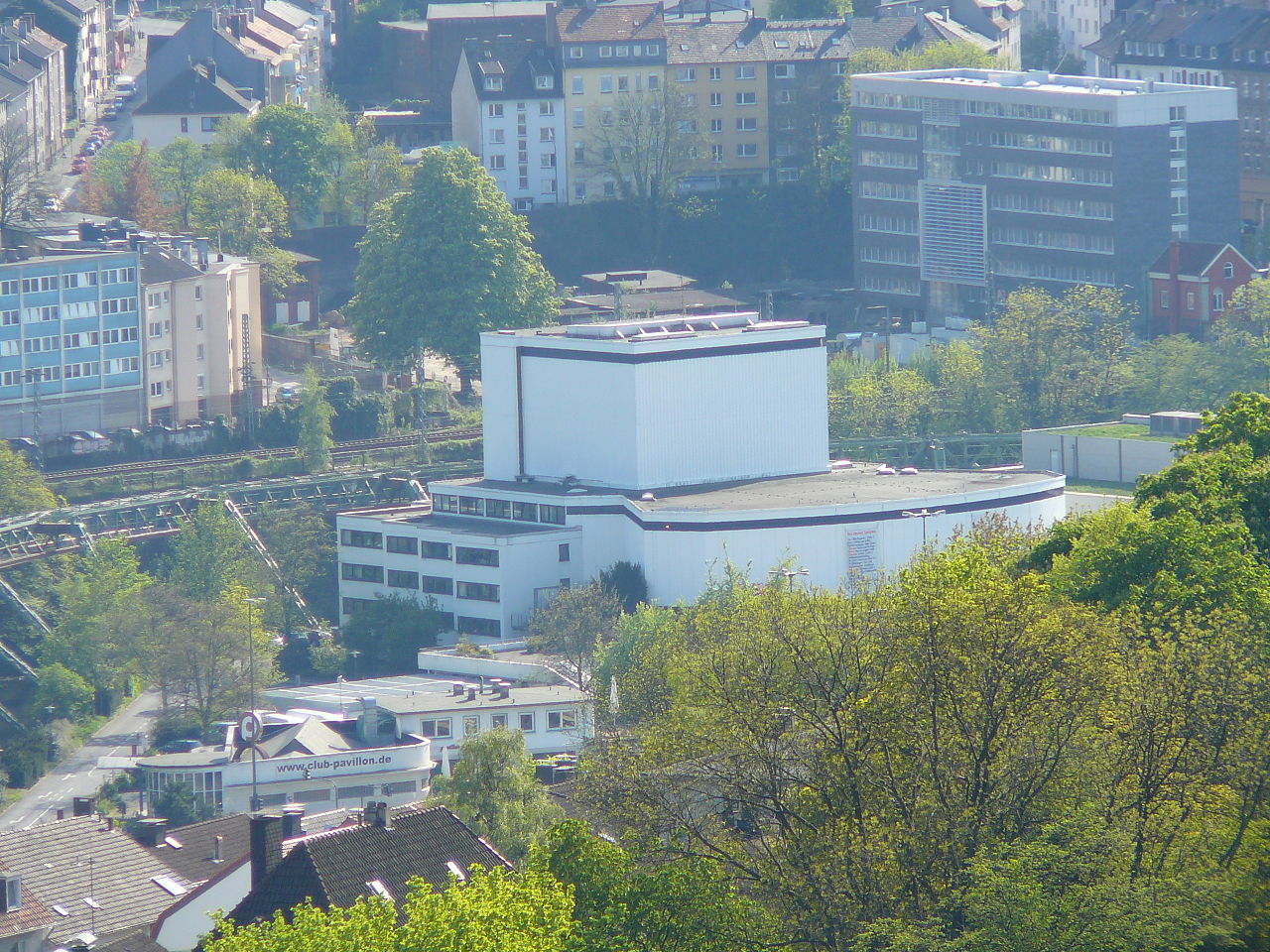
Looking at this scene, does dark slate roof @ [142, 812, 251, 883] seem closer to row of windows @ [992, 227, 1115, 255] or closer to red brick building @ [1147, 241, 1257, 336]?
red brick building @ [1147, 241, 1257, 336]

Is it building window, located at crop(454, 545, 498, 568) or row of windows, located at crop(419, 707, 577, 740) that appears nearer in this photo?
row of windows, located at crop(419, 707, 577, 740)

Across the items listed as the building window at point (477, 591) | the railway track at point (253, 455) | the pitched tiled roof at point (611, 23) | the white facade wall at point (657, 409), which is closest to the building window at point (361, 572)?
the building window at point (477, 591)

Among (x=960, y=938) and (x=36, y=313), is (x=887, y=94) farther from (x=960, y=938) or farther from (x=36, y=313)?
(x=960, y=938)

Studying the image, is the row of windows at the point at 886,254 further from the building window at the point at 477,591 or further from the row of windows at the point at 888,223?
the building window at the point at 477,591

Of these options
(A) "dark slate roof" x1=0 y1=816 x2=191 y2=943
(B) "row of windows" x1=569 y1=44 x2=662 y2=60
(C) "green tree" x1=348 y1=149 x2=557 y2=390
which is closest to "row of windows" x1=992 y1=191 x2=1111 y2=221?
(B) "row of windows" x1=569 y1=44 x2=662 y2=60

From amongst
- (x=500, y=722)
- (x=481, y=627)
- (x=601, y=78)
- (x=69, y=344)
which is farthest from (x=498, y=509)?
(x=601, y=78)
